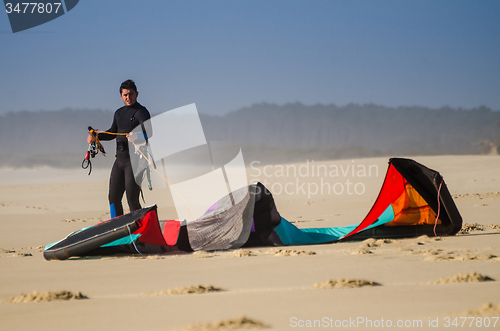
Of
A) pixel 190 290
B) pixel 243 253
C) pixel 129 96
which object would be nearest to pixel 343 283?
pixel 190 290

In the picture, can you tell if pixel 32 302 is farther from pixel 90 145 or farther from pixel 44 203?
pixel 44 203

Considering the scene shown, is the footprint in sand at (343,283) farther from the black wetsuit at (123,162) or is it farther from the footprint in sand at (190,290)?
the black wetsuit at (123,162)

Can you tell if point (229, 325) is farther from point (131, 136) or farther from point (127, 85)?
point (127, 85)

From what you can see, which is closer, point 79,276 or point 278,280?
point 278,280

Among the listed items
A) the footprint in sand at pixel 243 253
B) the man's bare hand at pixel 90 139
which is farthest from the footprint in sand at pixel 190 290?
the man's bare hand at pixel 90 139

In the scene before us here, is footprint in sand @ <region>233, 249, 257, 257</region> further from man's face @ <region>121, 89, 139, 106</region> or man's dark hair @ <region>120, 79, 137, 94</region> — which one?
man's dark hair @ <region>120, 79, 137, 94</region>

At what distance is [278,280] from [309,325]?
1.07 m

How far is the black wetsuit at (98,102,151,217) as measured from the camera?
5172 mm

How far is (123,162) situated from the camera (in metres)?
5.21

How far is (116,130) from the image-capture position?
5457 mm

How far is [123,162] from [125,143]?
0.22 meters

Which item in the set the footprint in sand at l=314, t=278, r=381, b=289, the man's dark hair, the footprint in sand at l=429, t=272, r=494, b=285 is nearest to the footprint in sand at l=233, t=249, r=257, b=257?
the footprint in sand at l=314, t=278, r=381, b=289

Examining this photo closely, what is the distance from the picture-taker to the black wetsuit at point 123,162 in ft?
17.0

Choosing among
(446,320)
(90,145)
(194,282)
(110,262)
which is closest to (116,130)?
(90,145)
